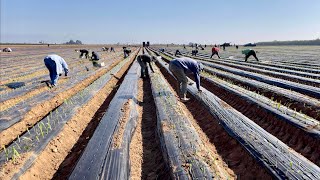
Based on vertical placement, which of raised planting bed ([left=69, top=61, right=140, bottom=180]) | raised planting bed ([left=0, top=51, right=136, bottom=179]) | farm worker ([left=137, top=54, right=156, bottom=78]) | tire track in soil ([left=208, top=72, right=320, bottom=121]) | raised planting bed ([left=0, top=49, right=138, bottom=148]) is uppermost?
farm worker ([left=137, top=54, right=156, bottom=78])

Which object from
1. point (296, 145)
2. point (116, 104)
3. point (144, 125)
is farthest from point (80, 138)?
point (296, 145)

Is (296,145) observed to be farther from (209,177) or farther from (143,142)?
(143,142)

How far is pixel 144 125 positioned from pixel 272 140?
2.66 metres

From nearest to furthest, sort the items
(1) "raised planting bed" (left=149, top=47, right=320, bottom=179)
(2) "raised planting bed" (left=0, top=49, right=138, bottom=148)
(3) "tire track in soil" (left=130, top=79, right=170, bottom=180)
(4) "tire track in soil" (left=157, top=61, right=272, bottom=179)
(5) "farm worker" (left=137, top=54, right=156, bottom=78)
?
1. (1) "raised planting bed" (left=149, top=47, right=320, bottom=179)
2. (4) "tire track in soil" (left=157, top=61, right=272, bottom=179)
3. (3) "tire track in soil" (left=130, top=79, right=170, bottom=180)
4. (2) "raised planting bed" (left=0, top=49, right=138, bottom=148)
5. (5) "farm worker" (left=137, top=54, right=156, bottom=78)

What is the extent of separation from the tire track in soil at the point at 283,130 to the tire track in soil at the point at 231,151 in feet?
2.82

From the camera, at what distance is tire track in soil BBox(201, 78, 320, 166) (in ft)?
13.6

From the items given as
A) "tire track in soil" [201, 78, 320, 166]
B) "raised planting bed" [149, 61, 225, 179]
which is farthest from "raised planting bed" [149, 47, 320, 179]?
"raised planting bed" [149, 61, 225, 179]

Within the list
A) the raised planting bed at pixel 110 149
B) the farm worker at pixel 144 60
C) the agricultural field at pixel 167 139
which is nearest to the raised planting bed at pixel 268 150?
the agricultural field at pixel 167 139

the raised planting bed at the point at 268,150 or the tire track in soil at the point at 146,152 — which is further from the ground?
the raised planting bed at the point at 268,150

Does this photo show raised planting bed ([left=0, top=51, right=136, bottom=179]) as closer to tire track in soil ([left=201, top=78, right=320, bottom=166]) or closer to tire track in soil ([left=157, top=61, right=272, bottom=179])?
tire track in soil ([left=157, top=61, right=272, bottom=179])

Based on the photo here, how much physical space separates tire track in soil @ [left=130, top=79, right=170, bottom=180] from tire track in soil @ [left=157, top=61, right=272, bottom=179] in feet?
3.06

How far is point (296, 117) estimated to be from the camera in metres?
5.19

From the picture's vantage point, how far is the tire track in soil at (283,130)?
4157mm

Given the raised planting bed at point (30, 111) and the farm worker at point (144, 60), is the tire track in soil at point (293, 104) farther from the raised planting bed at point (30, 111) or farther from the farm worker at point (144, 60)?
the raised planting bed at point (30, 111)
